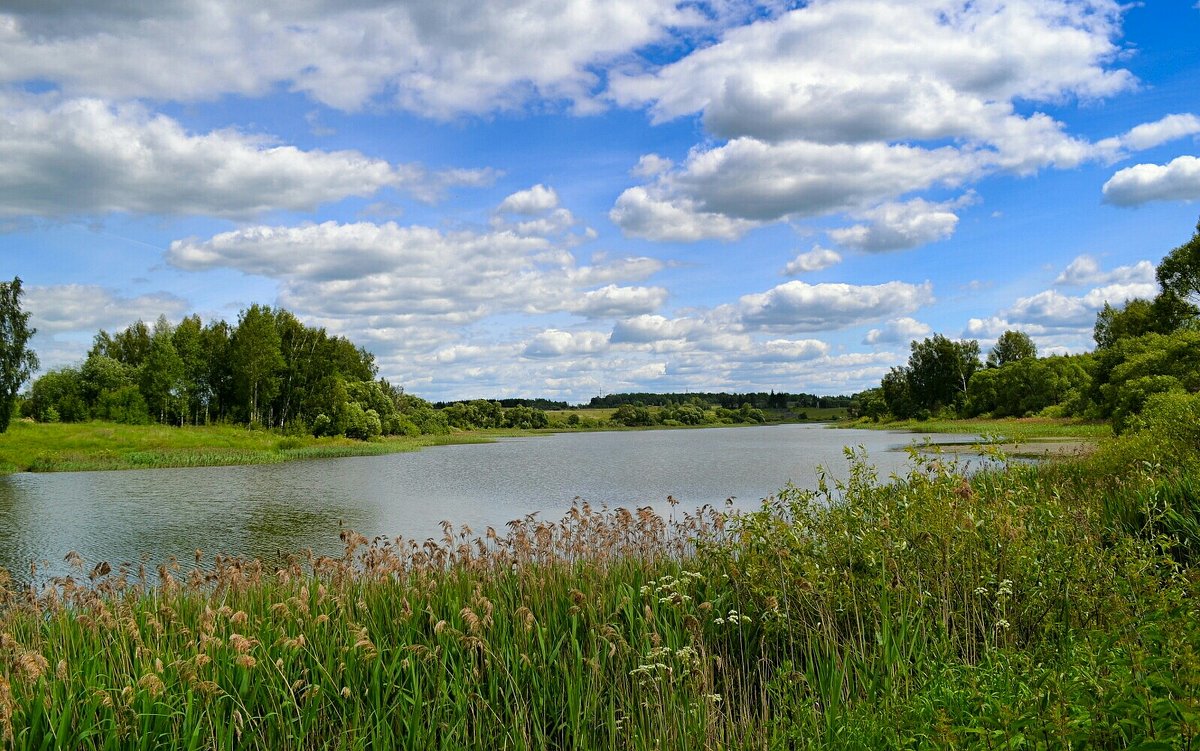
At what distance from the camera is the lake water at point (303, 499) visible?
1755 cm

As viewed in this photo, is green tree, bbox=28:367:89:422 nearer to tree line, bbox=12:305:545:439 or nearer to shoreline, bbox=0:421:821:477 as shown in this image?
tree line, bbox=12:305:545:439

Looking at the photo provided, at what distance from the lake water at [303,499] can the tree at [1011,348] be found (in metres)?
77.4

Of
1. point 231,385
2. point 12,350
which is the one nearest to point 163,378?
point 231,385

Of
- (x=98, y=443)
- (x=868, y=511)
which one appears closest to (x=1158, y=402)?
(x=868, y=511)

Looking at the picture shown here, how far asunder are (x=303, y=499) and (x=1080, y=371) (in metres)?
78.6

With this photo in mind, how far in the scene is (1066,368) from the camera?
78.5 meters

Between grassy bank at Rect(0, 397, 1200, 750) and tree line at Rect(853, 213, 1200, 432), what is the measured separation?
48.5 feet

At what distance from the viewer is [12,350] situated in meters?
50.6

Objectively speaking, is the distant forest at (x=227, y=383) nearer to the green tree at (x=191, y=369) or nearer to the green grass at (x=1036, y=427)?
the green tree at (x=191, y=369)

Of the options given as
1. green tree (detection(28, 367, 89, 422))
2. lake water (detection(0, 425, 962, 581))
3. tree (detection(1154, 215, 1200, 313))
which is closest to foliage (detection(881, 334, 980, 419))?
tree (detection(1154, 215, 1200, 313))

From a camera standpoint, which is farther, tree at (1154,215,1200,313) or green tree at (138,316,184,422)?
green tree at (138,316,184,422)

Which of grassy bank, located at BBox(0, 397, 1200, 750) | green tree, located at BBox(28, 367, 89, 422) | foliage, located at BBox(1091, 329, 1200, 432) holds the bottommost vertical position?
grassy bank, located at BBox(0, 397, 1200, 750)

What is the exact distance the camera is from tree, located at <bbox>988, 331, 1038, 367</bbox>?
104 meters

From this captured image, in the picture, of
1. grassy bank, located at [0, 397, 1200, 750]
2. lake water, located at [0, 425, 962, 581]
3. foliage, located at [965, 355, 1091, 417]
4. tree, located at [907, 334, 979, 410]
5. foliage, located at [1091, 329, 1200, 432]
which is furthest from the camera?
tree, located at [907, 334, 979, 410]
